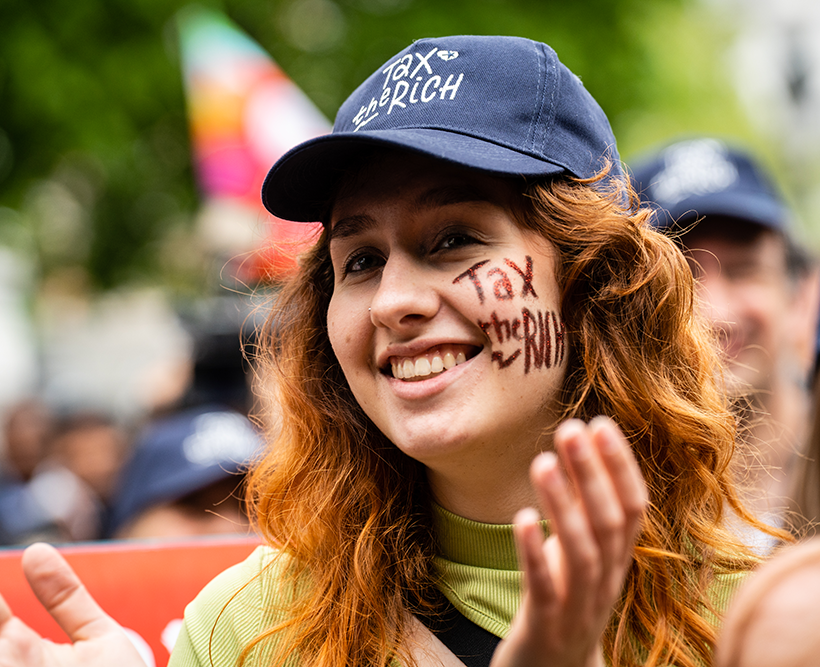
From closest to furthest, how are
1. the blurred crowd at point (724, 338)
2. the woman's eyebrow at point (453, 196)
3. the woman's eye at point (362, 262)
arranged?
the woman's eyebrow at point (453, 196), the woman's eye at point (362, 262), the blurred crowd at point (724, 338)

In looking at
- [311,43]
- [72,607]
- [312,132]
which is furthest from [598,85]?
[72,607]

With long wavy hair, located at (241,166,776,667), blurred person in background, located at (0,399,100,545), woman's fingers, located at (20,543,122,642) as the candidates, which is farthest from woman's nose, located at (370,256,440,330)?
blurred person in background, located at (0,399,100,545)

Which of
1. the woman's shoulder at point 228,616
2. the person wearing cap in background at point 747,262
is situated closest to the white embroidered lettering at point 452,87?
the woman's shoulder at point 228,616

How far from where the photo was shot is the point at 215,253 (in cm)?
665

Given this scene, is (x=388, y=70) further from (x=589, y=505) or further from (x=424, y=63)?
(x=589, y=505)

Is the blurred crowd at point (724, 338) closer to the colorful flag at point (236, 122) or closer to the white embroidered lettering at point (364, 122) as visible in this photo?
the white embroidered lettering at point (364, 122)

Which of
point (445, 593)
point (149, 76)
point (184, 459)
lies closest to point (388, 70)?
point (445, 593)

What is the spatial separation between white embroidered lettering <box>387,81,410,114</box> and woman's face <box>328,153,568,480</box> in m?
0.11

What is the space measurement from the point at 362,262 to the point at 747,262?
7.25 ft

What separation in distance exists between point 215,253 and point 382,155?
490 centimetres

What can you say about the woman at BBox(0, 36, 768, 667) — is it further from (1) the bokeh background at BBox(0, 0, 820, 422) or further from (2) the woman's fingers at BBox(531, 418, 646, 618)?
(1) the bokeh background at BBox(0, 0, 820, 422)

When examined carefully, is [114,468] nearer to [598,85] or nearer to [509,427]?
[509,427]

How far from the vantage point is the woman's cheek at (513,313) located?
185 centimetres

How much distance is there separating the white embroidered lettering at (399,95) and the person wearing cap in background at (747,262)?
1.66m
